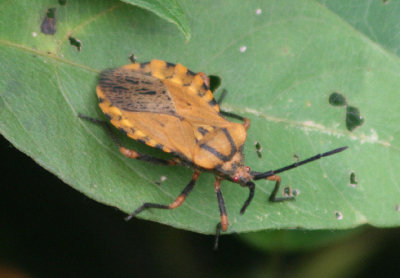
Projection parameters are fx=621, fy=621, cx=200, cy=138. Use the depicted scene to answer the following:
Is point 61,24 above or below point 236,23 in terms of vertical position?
below

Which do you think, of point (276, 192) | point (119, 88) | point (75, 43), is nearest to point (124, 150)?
point (119, 88)

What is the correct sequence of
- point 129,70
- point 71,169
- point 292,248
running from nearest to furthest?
point 71,169, point 129,70, point 292,248

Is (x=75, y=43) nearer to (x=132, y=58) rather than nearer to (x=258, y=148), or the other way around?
(x=132, y=58)

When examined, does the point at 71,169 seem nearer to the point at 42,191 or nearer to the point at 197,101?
the point at 42,191

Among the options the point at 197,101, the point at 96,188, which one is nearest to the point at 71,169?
the point at 96,188

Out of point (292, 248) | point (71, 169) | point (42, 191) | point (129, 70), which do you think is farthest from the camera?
point (292, 248)

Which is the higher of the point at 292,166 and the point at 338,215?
the point at 292,166
